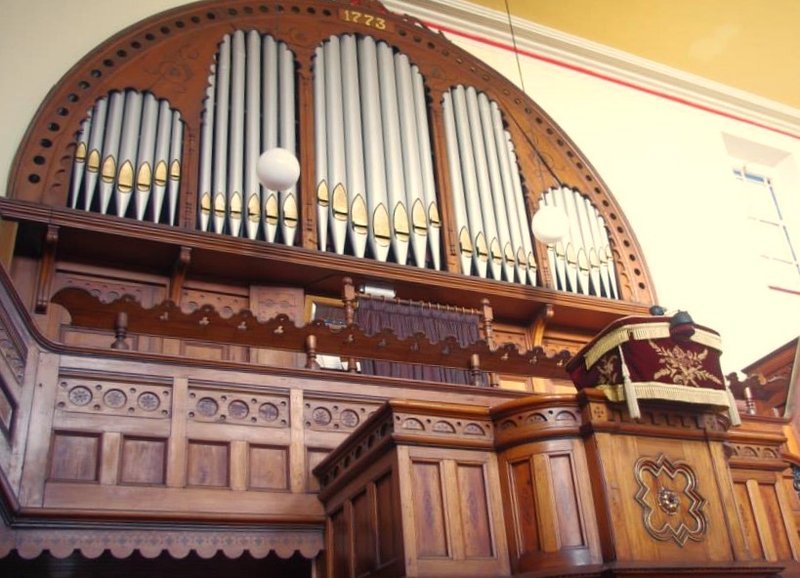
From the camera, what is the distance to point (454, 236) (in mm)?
7109

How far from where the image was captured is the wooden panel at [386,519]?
3.77m

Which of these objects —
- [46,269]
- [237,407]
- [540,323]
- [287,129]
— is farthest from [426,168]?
[237,407]

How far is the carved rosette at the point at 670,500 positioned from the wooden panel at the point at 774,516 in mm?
871

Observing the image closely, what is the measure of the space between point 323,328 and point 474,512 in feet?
6.34

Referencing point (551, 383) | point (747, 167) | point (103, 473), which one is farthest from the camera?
point (747, 167)

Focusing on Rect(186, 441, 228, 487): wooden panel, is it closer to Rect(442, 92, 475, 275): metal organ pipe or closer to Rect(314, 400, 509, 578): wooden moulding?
Rect(314, 400, 509, 578): wooden moulding

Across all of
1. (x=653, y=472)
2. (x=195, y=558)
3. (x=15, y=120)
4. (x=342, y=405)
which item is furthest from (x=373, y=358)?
(x=15, y=120)

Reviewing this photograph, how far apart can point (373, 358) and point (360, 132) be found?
2416 mm

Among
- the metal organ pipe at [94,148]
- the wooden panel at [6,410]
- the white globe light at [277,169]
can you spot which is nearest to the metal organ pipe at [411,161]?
the white globe light at [277,169]

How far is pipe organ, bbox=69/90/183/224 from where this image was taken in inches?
236

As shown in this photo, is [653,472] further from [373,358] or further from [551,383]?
[551,383]

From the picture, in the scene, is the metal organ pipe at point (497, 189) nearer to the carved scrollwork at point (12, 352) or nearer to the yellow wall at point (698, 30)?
the yellow wall at point (698, 30)

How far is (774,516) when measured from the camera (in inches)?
183

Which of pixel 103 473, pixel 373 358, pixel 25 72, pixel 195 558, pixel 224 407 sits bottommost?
pixel 195 558
